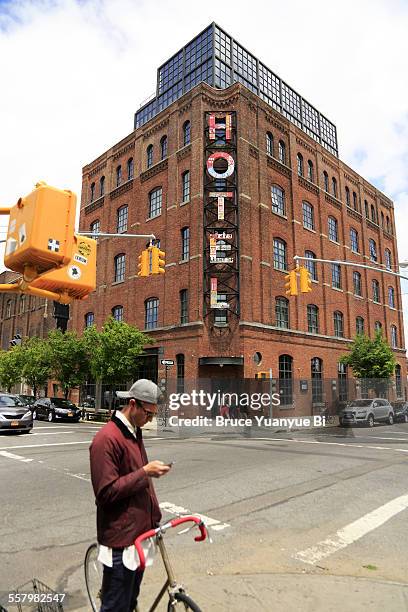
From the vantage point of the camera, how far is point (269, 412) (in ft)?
79.3

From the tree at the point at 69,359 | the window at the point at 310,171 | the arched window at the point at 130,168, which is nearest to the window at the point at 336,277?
the window at the point at 310,171

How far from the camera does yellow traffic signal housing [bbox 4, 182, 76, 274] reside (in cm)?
283

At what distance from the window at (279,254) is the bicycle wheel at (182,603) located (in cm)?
2767

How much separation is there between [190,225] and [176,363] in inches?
340

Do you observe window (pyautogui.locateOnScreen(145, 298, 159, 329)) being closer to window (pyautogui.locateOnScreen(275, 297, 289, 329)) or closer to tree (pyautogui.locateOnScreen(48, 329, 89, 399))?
tree (pyautogui.locateOnScreen(48, 329, 89, 399))

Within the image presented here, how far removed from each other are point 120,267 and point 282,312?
12975mm

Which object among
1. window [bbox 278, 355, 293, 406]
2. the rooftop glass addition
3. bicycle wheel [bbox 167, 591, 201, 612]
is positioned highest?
the rooftop glass addition

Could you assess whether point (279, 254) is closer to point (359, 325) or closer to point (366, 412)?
point (359, 325)

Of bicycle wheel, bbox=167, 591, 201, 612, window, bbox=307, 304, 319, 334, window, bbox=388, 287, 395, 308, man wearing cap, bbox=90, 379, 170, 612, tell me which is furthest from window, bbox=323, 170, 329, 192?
bicycle wheel, bbox=167, 591, 201, 612

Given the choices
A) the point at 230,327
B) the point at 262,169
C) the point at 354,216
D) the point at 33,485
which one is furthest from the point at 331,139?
the point at 33,485

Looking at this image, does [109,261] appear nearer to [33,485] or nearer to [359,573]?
[33,485]

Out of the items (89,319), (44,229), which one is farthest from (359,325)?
(44,229)

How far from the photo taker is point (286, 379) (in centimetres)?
2816

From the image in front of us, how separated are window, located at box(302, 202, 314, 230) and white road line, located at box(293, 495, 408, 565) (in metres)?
28.4
